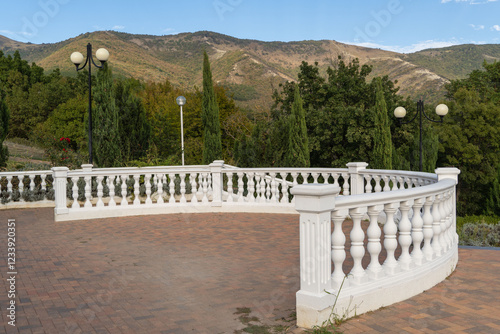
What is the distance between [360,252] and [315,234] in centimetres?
60

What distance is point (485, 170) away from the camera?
4028 centimetres

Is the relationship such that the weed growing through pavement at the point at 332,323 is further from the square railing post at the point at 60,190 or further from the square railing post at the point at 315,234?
the square railing post at the point at 60,190

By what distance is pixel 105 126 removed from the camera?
56.2ft

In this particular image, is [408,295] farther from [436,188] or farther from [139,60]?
[139,60]

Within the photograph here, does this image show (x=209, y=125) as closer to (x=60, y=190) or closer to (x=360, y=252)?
(x=60, y=190)

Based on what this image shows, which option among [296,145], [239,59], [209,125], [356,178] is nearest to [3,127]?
[209,125]

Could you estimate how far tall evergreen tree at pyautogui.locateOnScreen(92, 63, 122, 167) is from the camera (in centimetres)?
1714

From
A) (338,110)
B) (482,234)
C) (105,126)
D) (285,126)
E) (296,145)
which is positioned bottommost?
(482,234)

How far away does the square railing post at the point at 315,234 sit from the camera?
3.71m

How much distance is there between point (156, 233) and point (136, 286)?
3.52m

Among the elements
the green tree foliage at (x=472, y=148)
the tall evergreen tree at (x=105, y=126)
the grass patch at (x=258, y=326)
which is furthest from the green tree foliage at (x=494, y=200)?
the grass patch at (x=258, y=326)

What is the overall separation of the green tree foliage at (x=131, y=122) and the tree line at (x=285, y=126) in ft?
0.14

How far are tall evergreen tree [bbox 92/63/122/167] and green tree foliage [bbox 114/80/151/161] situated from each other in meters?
2.19

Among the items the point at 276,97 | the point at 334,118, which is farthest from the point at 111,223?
the point at 276,97
